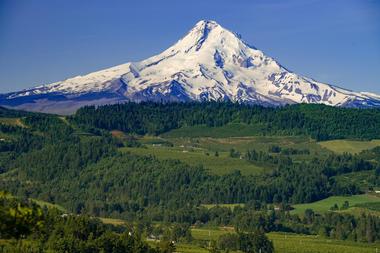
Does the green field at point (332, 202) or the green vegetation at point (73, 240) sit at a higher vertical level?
the green vegetation at point (73, 240)

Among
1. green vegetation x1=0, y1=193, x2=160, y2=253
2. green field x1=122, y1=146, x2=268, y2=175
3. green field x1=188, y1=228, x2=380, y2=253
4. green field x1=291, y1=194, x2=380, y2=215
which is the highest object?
green field x1=122, y1=146, x2=268, y2=175

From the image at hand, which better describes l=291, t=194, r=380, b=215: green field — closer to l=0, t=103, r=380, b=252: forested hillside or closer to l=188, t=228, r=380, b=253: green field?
l=0, t=103, r=380, b=252: forested hillside

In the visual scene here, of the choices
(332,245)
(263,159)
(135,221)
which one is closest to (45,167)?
(263,159)

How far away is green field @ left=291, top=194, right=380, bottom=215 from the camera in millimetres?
142875

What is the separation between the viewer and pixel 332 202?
14875 centimetres

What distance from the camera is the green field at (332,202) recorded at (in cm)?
14288

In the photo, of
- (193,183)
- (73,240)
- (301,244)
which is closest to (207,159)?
(193,183)

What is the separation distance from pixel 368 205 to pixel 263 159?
1792 inches

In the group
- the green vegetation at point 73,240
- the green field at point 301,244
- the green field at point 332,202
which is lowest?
the green field at point 301,244

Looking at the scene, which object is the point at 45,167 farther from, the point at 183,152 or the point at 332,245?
the point at 332,245

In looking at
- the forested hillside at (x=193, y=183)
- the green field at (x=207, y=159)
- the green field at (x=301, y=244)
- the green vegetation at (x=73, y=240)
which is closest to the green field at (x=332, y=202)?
the forested hillside at (x=193, y=183)

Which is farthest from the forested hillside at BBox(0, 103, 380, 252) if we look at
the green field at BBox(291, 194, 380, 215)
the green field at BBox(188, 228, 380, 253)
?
the green field at BBox(188, 228, 380, 253)

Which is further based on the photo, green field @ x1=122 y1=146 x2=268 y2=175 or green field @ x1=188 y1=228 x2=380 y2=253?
green field @ x1=122 y1=146 x2=268 y2=175

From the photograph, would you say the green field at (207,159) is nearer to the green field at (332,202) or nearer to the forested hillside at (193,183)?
the forested hillside at (193,183)
